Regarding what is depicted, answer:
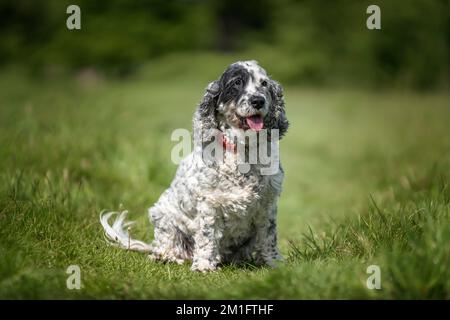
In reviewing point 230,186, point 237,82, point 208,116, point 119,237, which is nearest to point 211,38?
point 119,237

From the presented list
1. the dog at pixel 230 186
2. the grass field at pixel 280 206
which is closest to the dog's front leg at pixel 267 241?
the dog at pixel 230 186

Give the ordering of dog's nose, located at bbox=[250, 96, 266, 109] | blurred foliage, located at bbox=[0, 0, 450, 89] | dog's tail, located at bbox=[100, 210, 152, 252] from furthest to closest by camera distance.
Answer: blurred foliage, located at bbox=[0, 0, 450, 89], dog's tail, located at bbox=[100, 210, 152, 252], dog's nose, located at bbox=[250, 96, 266, 109]

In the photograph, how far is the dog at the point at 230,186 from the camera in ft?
15.5

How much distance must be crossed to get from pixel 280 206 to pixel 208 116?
164 inches

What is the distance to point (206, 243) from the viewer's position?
487 centimetres

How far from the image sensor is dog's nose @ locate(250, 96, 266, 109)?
4598 millimetres

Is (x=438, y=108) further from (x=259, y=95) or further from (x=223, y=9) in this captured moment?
(x=223, y=9)

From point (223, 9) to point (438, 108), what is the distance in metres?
22.6

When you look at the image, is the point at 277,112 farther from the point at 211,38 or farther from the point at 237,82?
the point at 211,38

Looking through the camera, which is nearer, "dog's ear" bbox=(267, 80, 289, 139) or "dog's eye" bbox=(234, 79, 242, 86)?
"dog's eye" bbox=(234, 79, 242, 86)

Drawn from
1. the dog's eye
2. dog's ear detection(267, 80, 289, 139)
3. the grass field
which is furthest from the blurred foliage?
the dog's eye

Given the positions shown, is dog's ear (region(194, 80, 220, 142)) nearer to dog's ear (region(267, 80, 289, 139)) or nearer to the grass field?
dog's ear (region(267, 80, 289, 139))

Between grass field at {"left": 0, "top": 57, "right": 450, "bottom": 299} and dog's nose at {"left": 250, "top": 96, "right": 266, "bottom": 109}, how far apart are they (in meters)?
1.15
